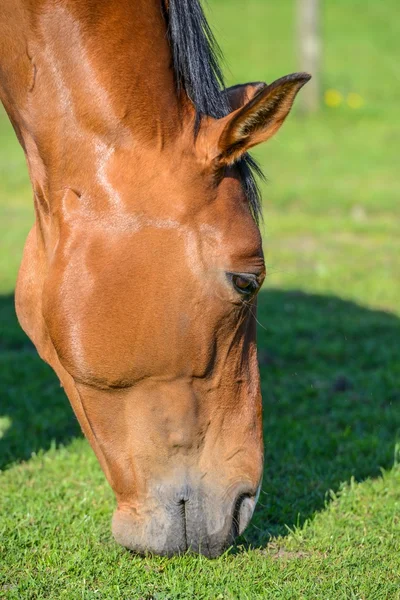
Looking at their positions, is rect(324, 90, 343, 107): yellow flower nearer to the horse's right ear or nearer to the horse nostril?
the horse's right ear

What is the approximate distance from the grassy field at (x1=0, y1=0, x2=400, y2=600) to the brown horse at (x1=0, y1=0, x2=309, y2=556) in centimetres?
27

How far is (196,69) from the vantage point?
265 centimetres

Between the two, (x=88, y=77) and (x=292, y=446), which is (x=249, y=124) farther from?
(x=292, y=446)

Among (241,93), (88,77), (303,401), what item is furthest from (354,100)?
(88,77)

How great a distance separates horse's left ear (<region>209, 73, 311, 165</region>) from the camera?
246 cm

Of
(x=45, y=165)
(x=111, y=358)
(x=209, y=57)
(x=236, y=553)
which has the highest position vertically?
(x=209, y=57)

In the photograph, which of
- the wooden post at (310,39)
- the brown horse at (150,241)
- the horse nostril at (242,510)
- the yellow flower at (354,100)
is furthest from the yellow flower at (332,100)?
the horse nostril at (242,510)

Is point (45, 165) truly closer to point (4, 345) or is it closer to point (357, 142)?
point (4, 345)

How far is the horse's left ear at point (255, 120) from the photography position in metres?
2.46

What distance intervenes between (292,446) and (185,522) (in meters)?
1.41

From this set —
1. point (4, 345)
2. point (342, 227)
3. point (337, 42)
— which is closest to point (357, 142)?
point (342, 227)

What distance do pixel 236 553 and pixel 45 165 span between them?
4.96ft

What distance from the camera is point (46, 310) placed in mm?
2672

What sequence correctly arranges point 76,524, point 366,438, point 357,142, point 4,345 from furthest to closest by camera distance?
1. point 357,142
2. point 4,345
3. point 366,438
4. point 76,524
